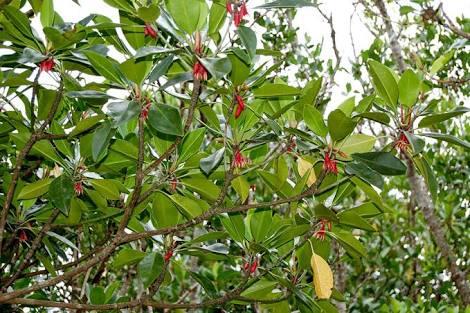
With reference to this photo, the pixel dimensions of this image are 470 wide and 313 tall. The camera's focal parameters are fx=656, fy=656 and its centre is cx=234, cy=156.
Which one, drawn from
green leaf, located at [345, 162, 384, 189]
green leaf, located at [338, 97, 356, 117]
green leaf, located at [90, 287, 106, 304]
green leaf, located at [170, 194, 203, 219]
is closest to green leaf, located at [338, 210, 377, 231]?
green leaf, located at [345, 162, 384, 189]

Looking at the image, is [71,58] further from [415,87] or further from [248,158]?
[415,87]

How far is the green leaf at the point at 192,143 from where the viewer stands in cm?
177

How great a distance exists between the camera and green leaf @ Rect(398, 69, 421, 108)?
166 cm

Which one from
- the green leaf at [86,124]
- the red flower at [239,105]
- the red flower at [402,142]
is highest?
the green leaf at [86,124]

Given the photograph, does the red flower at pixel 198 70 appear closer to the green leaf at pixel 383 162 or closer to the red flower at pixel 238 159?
the red flower at pixel 238 159

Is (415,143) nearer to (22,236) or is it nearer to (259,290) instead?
(259,290)

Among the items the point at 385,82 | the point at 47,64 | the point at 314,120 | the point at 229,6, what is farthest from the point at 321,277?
the point at 47,64

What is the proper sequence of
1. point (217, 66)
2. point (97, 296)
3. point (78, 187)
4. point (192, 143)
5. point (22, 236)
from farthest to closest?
point (97, 296), point (22, 236), point (78, 187), point (192, 143), point (217, 66)

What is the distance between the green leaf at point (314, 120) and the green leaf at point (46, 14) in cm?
74

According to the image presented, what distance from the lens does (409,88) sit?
65.4 inches

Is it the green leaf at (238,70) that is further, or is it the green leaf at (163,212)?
the green leaf at (163,212)

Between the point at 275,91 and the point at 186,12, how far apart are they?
312 mm

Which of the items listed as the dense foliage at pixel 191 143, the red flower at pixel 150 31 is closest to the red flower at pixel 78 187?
the dense foliage at pixel 191 143

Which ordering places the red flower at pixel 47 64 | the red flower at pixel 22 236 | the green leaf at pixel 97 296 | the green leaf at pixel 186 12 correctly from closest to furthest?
the green leaf at pixel 186 12 < the red flower at pixel 47 64 < the red flower at pixel 22 236 < the green leaf at pixel 97 296
